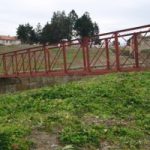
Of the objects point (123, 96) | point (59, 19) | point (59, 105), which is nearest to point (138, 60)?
point (123, 96)

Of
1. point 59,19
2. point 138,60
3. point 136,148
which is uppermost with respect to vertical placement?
point 59,19

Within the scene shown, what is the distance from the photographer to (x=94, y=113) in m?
11.5

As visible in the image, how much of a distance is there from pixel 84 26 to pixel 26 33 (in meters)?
8.16

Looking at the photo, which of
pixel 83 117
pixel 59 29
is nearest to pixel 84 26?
pixel 59 29

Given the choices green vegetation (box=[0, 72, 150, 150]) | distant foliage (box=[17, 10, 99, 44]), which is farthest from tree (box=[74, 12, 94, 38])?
green vegetation (box=[0, 72, 150, 150])

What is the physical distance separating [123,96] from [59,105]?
2.22 m

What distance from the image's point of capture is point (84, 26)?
70188 millimetres

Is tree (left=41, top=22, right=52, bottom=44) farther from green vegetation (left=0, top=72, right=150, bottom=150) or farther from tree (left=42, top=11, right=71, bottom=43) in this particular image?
green vegetation (left=0, top=72, right=150, bottom=150)

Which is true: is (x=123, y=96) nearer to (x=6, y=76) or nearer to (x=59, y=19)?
A: (x=6, y=76)

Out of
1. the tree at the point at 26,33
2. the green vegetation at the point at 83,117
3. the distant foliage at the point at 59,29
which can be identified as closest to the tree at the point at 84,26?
the distant foliage at the point at 59,29

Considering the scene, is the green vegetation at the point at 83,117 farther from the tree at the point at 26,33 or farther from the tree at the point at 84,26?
the tree at the point at 26,33

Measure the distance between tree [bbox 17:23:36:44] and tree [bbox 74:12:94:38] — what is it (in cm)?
592

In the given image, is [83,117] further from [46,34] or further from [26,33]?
[26,33]

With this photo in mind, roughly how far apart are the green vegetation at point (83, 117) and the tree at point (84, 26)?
5420cm
